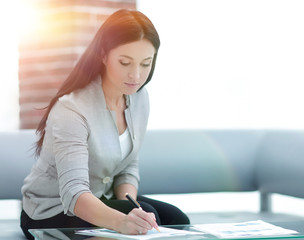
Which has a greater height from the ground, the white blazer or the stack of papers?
the white blazer

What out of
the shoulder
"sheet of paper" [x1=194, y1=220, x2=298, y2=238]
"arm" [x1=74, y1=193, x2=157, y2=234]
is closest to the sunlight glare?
the shoulder

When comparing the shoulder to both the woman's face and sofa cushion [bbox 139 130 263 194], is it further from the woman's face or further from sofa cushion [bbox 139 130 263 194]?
sofa cushion [bbox 139 130 263 194]

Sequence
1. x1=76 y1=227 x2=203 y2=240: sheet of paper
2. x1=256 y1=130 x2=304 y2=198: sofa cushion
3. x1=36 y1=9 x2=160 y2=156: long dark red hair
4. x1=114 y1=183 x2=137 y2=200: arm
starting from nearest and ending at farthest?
1. x1=76 y1=227 x2=203 y2=240: sheet of paper
2. x1=36 y1=9 x2=160 y2=156: long dark red hair
3. x1=114 y1=183 x2=137 y2=200: arm
4. x1=256 y1=130 x2=304 y2=198: sofa cushion

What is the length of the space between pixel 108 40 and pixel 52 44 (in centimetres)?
147

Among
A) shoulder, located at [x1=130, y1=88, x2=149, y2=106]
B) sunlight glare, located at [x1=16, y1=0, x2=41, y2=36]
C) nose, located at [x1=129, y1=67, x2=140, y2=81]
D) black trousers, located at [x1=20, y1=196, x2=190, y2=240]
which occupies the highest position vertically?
sunlight glare, located at [x1=16, y1=0, x2=41, y2=36]

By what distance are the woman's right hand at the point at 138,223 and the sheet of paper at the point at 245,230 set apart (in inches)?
6.8

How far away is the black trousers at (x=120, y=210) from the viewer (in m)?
1.73

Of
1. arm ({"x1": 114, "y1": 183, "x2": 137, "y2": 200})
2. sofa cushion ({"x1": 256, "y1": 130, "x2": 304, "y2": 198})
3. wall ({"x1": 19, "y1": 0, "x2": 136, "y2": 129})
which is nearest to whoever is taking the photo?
arm ({"x1": 114, "y1": 183, "x2": 137, "y2": 200})

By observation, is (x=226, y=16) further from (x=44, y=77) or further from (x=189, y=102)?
(x=44, y=77)

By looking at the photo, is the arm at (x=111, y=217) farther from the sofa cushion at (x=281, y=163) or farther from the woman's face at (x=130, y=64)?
the sofa cushion at (x=281, y=163)

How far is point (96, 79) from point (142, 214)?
0.57 metres

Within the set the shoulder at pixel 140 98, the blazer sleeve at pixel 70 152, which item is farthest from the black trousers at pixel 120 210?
the shoulder at pixel 140 98

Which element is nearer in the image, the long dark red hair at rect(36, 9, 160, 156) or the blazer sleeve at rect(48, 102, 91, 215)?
the blazer sleeve at rect(48, 102, 91, 215)

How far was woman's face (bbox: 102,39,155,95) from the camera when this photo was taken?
65.9 inches
